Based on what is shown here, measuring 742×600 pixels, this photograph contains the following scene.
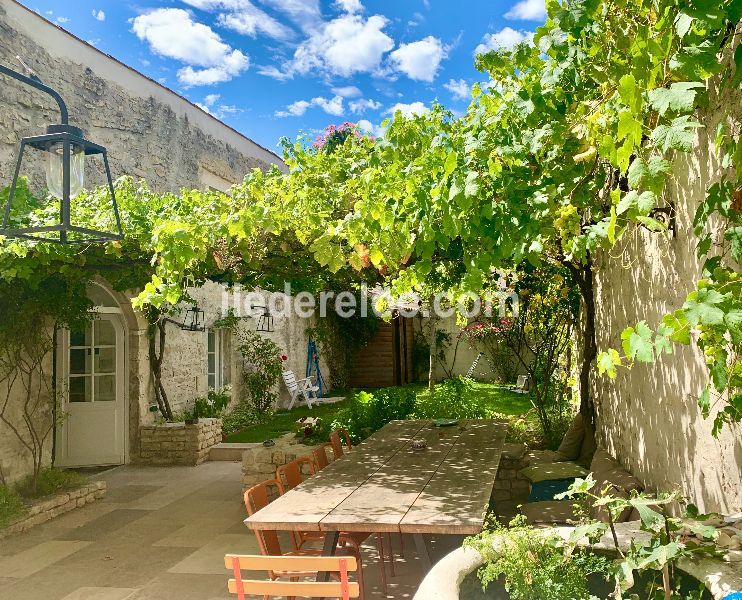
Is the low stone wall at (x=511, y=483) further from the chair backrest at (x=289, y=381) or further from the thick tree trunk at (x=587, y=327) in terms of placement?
the chair backrest at (x=289, y=381)

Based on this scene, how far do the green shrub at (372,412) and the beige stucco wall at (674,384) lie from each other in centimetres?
260

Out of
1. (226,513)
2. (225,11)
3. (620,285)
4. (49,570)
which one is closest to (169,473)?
(226,513)

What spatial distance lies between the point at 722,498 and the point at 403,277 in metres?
3.03

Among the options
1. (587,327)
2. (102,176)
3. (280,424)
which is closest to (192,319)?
(280,424)

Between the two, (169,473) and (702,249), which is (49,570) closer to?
(169,473)

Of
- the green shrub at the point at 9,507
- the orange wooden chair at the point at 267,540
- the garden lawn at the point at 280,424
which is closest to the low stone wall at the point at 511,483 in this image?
the orange wooden chair at the point at 267,540

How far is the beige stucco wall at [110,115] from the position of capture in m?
6.52

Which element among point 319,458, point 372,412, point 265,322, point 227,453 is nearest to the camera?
point 319,458

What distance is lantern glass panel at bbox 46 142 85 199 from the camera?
2.64 metres

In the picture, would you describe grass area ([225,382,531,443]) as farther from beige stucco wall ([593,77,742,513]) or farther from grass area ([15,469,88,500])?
beige stucco wall ([593,77,742,513])

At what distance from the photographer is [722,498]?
2.65 m

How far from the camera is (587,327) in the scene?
586cm

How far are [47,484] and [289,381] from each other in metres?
6.19

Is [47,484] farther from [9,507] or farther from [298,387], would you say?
[298,387]
